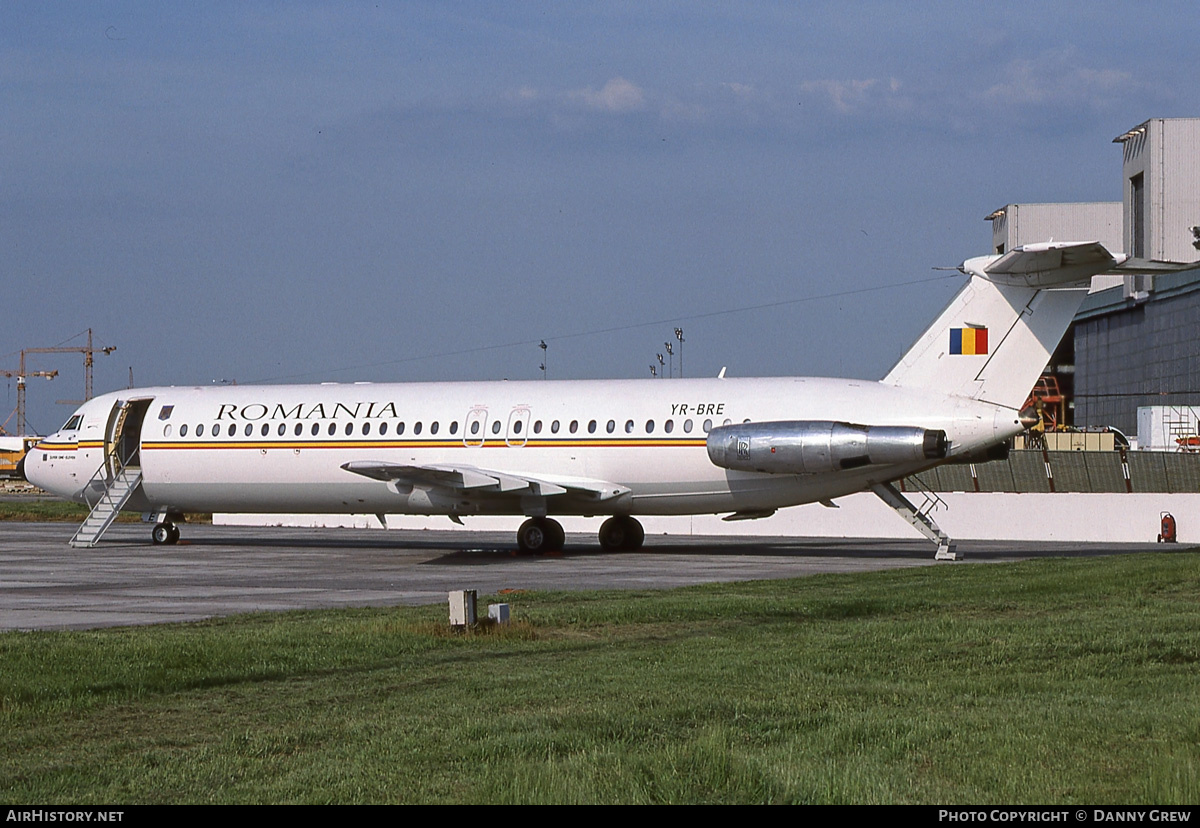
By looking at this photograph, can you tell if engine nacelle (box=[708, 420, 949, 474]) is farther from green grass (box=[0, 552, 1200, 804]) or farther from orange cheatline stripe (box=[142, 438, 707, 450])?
green grass (box=[0, 552, 1200, 804])

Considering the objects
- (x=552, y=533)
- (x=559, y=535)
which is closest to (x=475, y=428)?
(x=552, y=533)

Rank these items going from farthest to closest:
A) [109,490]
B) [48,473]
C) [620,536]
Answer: [48,473] < [109,490] < [620,536]

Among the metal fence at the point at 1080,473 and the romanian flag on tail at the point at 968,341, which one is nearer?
the romanian flag on tail at the point at 968,341

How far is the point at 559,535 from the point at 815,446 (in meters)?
7.49

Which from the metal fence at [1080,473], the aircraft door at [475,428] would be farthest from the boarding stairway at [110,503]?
the metal fence at [1080,473]

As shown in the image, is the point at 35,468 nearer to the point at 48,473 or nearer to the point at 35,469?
the point at 35,469

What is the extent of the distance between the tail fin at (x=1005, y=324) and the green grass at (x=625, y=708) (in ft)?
38.7

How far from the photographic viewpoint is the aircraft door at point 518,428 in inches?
1277

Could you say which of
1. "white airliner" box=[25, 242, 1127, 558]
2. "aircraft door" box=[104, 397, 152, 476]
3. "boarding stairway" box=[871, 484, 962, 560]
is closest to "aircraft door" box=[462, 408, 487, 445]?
"white airliner" box=[25, 242, 1127, 558]

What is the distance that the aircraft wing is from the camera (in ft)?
100

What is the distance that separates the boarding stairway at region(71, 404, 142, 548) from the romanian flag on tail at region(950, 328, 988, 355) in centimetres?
2091

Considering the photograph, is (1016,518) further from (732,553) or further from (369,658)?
(369,658)

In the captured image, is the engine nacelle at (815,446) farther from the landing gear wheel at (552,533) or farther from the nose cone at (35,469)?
the nose cone at (35,469)

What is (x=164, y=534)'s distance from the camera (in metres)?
37.4
